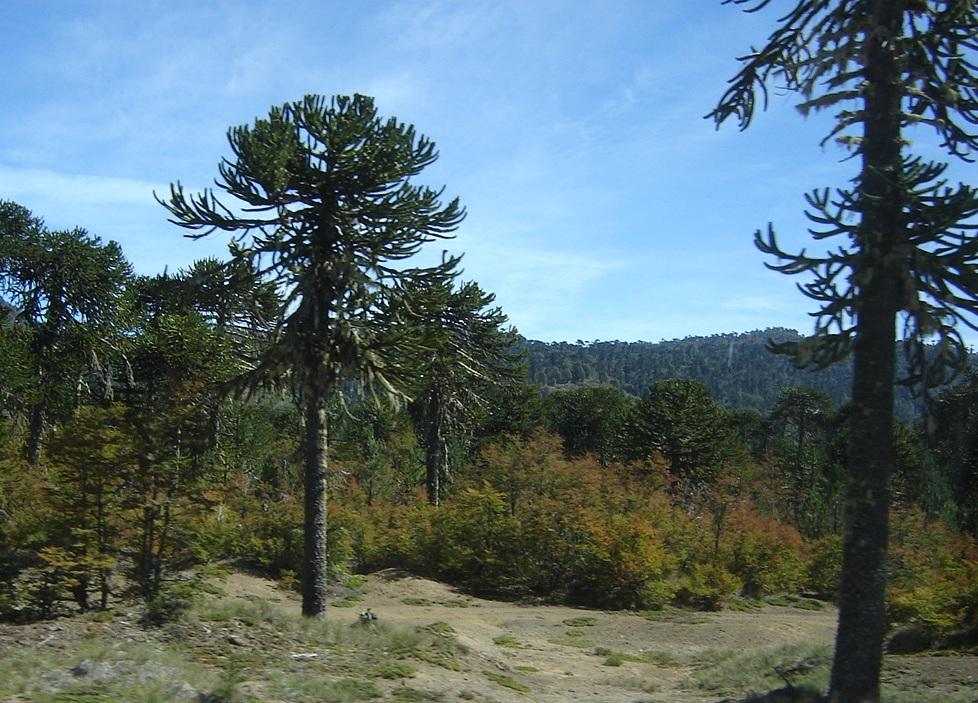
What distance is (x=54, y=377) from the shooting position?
2100 centimetres

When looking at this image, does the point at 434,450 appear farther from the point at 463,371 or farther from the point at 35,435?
the point at 35,435

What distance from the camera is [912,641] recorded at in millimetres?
12625

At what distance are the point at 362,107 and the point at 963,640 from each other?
494 inches

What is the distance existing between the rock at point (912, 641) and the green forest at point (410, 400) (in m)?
0.10

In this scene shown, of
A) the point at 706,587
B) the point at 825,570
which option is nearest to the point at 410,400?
the point at 706,587

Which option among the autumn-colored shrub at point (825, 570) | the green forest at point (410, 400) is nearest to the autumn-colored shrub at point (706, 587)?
the green forest at point (410, 400)

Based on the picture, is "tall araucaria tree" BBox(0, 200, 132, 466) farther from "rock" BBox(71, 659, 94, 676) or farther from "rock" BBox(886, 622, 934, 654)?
"rock" BBox(886, 622, 934, 654)

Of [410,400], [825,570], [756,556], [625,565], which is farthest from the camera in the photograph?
[825,570]

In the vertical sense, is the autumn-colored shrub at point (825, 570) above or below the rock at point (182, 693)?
below

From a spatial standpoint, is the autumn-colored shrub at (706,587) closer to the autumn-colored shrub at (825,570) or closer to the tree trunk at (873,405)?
the autumn-colored shrub at (825,570)

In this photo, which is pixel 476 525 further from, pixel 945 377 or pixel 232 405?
pixel 945 377

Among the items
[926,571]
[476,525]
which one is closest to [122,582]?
[476,525]

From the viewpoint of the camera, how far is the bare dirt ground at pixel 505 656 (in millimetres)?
8695

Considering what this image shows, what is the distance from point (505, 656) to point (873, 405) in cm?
767
